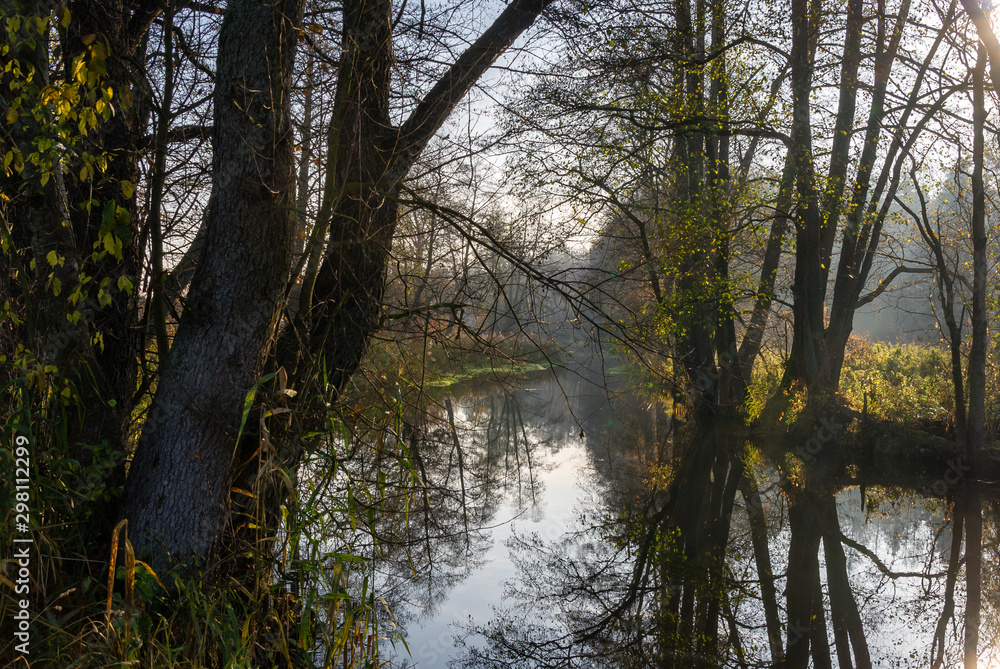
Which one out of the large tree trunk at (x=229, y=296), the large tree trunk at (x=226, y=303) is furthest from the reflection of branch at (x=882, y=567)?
the large tree trunk at (x=226, y=303)

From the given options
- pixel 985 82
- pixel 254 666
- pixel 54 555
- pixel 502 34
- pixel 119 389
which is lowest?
pixel 254 666

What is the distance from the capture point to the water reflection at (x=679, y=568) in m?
4.47

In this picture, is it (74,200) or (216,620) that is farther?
(74,200)

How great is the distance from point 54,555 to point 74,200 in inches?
65.2

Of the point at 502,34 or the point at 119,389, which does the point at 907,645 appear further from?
the point at 119,389

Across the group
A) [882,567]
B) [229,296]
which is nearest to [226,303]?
[229,296]

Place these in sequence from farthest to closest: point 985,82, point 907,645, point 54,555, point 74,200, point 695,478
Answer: point 695,478, point 985,82, point 907,645, point 74,200, point 54,555

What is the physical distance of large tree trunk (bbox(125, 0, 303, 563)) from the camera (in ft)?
9.48

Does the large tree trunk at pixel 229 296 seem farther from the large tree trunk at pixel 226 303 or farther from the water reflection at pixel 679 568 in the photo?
the water reflection at pixel 679 568

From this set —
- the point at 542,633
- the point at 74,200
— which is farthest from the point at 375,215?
the point at 542,633

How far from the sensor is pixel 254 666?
289 cm

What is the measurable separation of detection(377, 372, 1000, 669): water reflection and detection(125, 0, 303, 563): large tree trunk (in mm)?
1281

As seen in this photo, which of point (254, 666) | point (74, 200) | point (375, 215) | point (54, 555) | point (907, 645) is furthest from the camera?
point (907, 645)

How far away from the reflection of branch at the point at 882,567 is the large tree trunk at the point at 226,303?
5713 millimetres
